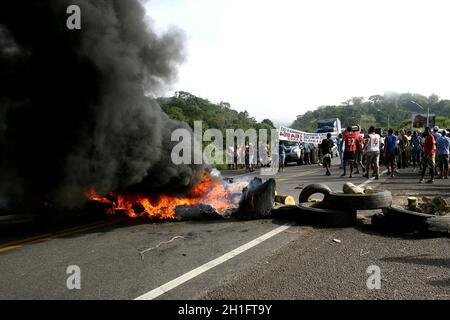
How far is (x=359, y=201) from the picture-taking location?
20.9 ft

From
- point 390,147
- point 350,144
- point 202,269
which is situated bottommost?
point 202,269

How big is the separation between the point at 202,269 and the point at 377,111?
154 meters

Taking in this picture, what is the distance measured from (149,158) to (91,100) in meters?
1.48

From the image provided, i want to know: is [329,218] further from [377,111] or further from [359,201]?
[377,111]

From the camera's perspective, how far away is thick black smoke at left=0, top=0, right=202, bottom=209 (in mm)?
6660

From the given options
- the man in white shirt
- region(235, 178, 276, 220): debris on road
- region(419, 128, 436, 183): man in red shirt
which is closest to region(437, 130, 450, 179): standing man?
region(419, 128, 436, 183): man in red shirt

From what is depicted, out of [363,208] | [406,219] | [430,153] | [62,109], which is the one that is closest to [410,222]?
[406,219]

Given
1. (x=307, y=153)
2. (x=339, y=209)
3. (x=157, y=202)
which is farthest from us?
(x=307, y=153)

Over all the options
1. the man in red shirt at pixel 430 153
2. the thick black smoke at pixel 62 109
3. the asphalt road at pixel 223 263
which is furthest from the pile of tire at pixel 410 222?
the man in red shirt at pixel 430 153

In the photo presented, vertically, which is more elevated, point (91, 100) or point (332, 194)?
point (91, 100)

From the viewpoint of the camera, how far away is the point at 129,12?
7.71 metres

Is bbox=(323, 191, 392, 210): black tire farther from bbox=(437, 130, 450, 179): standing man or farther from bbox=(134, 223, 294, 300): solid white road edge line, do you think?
bbox=(437, 130, 450, 179): standing man
